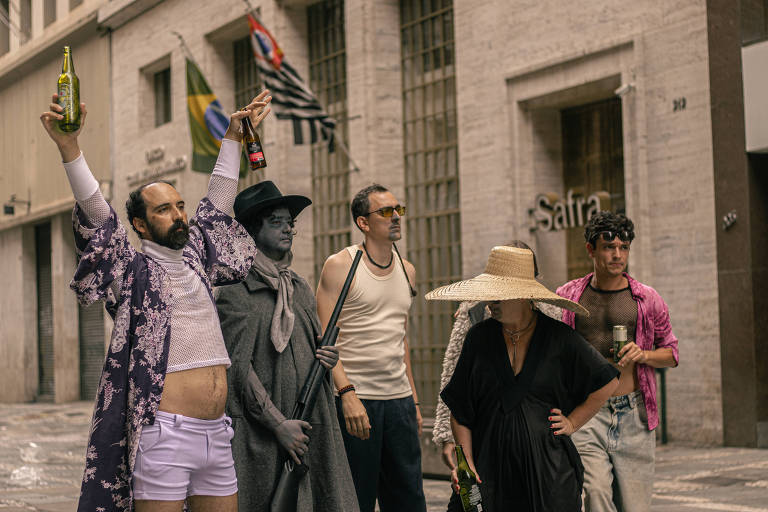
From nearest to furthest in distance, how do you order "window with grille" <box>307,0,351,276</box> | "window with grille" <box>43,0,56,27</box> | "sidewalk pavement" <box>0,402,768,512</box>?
"sidewalk pavement" <box>0,402,768,512</box>
"window with grille" <box>307,0,351,276</box>
"window with grille" <box>43,0,56,27</box>

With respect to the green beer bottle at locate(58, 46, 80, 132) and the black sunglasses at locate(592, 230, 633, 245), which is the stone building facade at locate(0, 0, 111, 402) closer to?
the black sunglasses at locate(592, 230, 633, 245)

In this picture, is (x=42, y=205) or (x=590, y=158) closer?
(x=590, y=158)

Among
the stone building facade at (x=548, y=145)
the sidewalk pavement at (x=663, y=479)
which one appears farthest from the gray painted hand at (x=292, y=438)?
the stone building facade at (x=548, y=145)

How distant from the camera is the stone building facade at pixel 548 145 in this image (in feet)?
37.8

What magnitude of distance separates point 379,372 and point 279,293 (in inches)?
42.6

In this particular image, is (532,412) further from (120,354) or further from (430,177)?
(430,177)

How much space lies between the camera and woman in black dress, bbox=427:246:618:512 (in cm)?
409

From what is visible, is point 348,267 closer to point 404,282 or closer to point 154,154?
point 404,282

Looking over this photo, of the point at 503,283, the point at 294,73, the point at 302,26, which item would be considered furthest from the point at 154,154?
the point at 503,283

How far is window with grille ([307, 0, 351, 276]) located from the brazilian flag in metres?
1.62

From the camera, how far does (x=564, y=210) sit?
13.7 metres

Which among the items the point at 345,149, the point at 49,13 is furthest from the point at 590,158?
the point at 49,13

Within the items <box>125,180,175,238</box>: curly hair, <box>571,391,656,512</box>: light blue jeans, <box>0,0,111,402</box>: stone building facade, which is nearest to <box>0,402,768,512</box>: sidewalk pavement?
<box>571,391,656,512</box>: light blue jeans

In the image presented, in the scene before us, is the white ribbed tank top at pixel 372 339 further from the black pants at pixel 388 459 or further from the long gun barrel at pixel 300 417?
the long gun barrel at pixel 300 417
